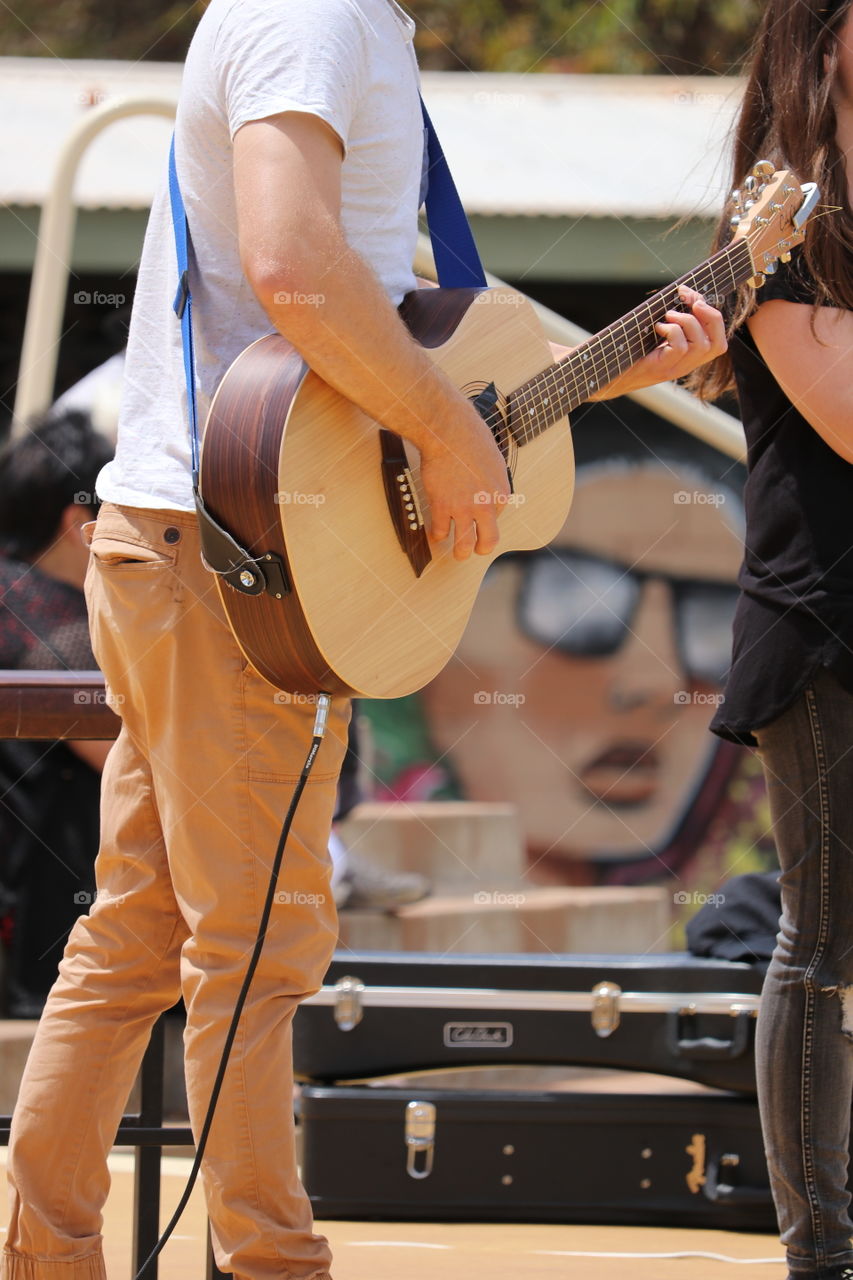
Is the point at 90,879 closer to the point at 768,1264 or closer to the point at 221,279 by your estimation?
the point at 768,1264

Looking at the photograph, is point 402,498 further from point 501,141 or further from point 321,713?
point 501,141

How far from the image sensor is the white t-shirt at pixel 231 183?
153cm

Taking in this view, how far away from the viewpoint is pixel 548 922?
4.51 metres

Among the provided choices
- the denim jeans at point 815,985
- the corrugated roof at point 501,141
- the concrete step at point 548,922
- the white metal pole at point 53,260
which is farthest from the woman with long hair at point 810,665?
the corrugated roof at point 501,141

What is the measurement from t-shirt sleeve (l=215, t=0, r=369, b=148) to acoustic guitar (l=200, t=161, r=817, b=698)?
9.2 inches

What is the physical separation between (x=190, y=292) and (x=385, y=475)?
0.94ft

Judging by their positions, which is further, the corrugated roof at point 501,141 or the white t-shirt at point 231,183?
the corrugated roof at point 501,141

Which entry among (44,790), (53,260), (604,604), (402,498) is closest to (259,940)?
(402,498)

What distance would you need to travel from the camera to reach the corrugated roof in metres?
4.72

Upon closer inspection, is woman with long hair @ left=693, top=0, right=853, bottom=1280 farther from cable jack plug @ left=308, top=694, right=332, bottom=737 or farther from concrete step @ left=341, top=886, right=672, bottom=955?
concrete step @ left=341, top=886, right=672, bottom=955

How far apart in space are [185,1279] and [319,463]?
4.08ft

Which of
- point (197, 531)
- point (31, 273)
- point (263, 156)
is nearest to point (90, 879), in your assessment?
point (197, 531)

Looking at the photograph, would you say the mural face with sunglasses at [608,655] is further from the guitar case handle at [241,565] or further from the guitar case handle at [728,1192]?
the guitar case handle at [241,565]

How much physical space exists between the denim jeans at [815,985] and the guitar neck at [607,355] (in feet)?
1.58
